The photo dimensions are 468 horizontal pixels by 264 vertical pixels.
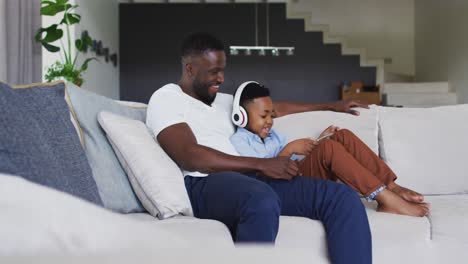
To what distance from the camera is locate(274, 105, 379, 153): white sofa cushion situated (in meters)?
2.58

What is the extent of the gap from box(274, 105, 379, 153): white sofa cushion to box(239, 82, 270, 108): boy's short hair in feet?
0.98

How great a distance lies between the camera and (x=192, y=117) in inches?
84.1

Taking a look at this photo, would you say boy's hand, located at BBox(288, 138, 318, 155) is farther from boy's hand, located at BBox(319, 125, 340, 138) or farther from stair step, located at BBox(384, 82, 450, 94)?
stair step, located at BBox(384, 82, 450, 94)

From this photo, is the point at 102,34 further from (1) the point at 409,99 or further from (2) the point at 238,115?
(2) the point at 238,115

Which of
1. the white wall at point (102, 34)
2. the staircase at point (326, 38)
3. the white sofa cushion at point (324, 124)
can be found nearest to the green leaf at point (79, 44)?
the white wall at point (102, 34)

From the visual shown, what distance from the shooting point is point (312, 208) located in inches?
73.7

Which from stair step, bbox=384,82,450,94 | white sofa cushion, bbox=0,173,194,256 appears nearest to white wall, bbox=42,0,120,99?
stair step, bbox=384,82,450,94

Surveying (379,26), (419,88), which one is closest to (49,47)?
(419,88)

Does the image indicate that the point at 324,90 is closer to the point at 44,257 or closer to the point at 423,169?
the point at 423,169

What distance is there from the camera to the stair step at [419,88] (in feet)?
28.3

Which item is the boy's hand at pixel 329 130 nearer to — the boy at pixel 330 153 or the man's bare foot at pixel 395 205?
the boy at pixel 330 153

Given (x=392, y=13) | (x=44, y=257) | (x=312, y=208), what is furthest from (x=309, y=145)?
(x=392, y=13)

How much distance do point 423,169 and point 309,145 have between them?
2.04 ft

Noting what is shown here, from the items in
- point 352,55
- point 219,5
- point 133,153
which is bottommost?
point 133,153
